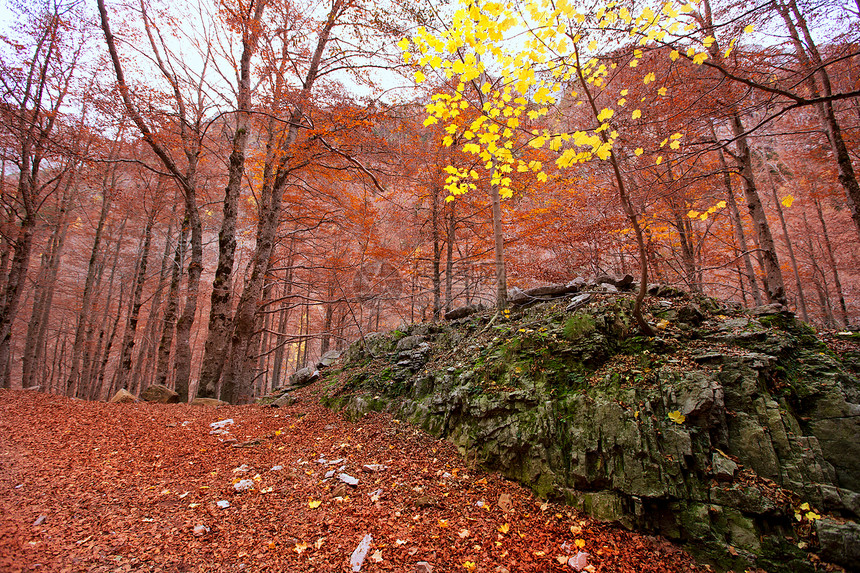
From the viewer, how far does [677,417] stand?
9.47 ft

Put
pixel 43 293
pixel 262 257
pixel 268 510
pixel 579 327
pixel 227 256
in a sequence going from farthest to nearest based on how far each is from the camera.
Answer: pixel 43 293, pixel 262 257, pixel 227 256, pixel 579 327, pixel 268 510

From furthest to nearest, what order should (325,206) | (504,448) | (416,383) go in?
(325,206), (416,383), (504,448)

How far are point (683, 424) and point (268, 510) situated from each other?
150 inches

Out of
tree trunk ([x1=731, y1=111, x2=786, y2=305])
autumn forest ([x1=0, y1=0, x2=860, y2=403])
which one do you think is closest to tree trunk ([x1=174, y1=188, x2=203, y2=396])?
autumn forest ([x1=0, y1=0, x2=860, y2=403])

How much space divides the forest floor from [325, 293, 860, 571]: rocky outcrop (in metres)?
0.29

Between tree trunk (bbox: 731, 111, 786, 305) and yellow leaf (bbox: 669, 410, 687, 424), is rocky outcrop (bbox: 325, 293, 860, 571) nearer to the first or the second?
yellow leaf (bbox: 669, 410, 687, 424)

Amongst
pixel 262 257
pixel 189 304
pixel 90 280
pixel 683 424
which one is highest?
pixel 90 280

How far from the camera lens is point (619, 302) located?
4.40 m

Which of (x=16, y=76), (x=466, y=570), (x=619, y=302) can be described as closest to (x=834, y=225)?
(x=619, y=302)

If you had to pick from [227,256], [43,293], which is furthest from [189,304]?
[43,293]

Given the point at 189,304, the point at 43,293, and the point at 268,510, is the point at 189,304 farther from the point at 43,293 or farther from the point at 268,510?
the point at 43,293

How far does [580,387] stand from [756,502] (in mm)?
1478

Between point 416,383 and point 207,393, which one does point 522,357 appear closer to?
point 416,383

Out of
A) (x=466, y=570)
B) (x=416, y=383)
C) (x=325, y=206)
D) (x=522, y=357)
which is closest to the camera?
(x=466, y=570)
